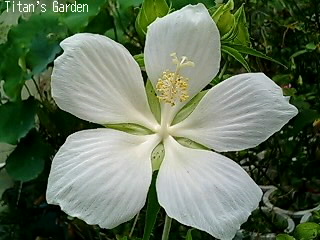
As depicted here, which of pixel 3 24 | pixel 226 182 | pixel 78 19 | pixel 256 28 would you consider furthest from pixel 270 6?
pixel 226 182

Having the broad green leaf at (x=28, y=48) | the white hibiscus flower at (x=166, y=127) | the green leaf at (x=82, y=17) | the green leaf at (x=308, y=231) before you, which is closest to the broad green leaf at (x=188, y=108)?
the white hibiscus flower at (x=166, y=127)

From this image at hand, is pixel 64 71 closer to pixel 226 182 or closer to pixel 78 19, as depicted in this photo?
pixel 226 182

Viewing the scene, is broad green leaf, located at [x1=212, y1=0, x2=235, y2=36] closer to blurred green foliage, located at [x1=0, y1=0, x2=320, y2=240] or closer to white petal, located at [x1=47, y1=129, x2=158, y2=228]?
white petal, located at [x1=47, y1=129, x2=158, y2=228]

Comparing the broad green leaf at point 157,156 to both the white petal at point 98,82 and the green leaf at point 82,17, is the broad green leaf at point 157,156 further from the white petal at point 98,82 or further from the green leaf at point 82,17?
the green leaf at point 82,17

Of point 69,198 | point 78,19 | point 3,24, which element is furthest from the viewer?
point 3,24

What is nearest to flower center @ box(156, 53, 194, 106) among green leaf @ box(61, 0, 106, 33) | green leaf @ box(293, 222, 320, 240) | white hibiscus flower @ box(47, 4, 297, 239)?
white hibiscus flower @ box(47, 4, 297, 239)

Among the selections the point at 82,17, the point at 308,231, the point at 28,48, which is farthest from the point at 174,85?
the point at 28,48
